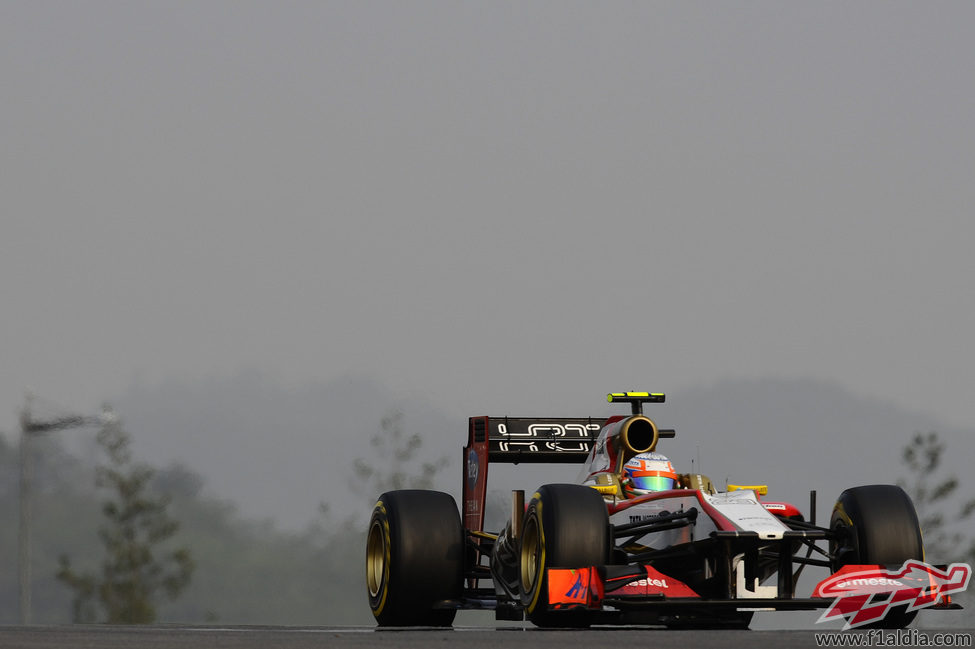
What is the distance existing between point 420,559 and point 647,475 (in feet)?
8.72

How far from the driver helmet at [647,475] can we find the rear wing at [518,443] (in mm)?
2417

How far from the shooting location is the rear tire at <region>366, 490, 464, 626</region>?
17750 millimetres

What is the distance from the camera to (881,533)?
608 inches

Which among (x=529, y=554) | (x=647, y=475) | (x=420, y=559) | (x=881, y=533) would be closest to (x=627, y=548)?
(x=529, y=554)

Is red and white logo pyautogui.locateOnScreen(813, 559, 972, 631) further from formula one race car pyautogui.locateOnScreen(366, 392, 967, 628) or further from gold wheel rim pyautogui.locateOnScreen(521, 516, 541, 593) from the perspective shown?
gold wheel rim pyautogui.locateOnScreen(521, 516, 541, 593)

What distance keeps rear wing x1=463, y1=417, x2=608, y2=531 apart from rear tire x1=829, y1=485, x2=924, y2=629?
4.79 m

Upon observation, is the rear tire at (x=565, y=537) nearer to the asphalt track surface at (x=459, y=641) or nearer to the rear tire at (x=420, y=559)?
the asphalt track surface at (x=459, y=641)

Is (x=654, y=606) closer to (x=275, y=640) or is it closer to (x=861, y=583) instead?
(x=861, y=583)

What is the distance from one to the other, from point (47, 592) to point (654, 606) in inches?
2337

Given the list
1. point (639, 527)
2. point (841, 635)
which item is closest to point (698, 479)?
point (639, 527)

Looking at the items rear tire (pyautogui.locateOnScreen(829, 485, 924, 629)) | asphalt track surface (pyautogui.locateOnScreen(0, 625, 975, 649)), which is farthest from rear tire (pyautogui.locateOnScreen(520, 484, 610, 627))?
rear tire (pyautogui.locateOnScreen(829, 485, 924, 629))

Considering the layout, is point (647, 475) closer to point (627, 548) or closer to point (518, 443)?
point (627, 548)

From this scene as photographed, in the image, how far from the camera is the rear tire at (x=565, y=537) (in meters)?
14.6

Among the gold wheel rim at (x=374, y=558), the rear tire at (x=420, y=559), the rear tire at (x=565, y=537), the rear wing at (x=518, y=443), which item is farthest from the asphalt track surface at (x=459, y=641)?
the rear wing at (x=518, y=443)
